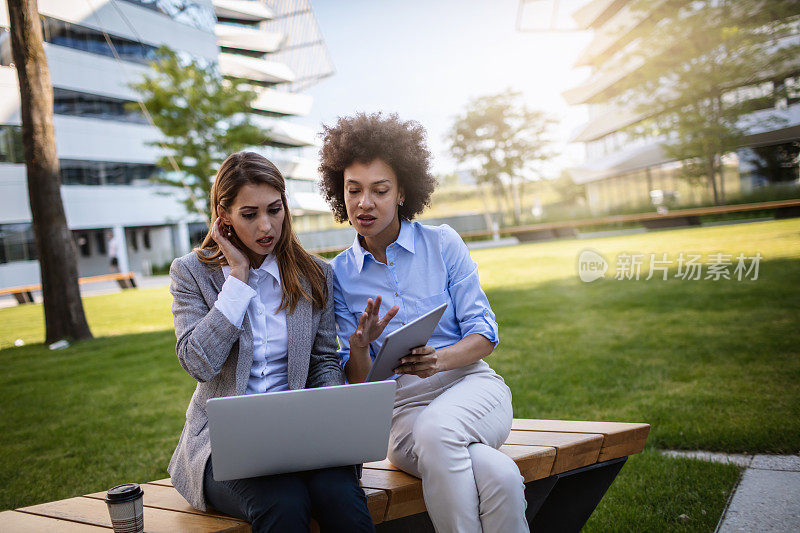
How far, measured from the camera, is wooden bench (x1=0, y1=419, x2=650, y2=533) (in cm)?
177

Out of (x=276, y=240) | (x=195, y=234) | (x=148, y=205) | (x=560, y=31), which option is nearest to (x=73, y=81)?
(x=148, y=205)

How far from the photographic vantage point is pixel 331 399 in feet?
5.02

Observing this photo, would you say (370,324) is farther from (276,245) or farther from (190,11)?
(190,11)

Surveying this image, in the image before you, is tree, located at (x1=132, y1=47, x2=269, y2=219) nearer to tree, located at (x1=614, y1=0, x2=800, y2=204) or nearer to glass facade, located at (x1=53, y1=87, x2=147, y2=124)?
glass facade, located at (x1=53, y1=87, x2=147, y2=124)

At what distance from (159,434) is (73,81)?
2016cm

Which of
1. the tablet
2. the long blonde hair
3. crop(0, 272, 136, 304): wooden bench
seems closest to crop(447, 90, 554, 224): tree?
crop(0, 272, 136, 304): wooden bench

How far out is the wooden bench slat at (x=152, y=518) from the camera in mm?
1666

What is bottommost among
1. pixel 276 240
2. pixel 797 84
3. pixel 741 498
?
pixel 741 498

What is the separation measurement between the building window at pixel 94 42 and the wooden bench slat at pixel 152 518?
53.6ft

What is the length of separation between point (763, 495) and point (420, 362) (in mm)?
1731

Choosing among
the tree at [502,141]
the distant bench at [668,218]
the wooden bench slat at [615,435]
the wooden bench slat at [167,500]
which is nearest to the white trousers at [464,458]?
the wooden bench slat at [615,435]

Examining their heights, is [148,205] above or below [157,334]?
above

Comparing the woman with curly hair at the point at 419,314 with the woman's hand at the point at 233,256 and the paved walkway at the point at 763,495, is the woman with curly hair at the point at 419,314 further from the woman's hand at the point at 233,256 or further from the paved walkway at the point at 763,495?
the paved walkway at the point at 763,495

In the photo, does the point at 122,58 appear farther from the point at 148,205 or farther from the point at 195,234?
the point at 195,234
